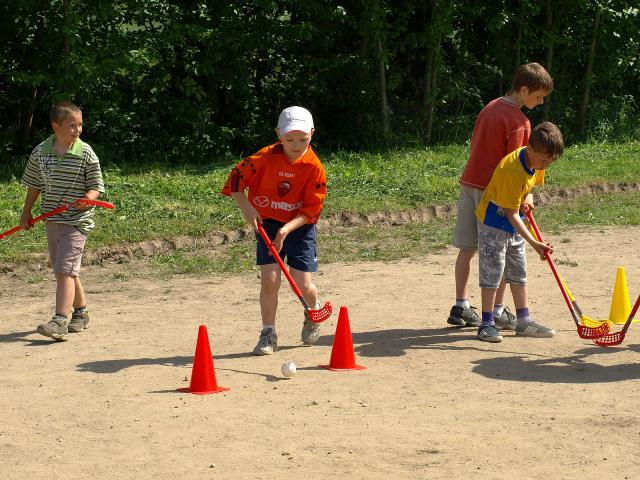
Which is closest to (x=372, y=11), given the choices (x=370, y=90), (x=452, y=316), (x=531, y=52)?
(x=370, y=90)

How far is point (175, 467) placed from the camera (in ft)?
16.3

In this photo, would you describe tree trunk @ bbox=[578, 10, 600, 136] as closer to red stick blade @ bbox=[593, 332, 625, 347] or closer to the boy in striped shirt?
red stick blade @ bbox=[593, 332, 625, 347]

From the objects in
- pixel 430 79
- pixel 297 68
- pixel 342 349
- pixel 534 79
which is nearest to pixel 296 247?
pixel 342 349

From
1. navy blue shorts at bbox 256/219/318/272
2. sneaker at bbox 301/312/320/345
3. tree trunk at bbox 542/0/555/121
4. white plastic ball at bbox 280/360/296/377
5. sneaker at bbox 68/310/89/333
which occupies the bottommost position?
sneaker at bbox 68/310/89/333

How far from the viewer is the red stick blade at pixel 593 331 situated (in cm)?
679

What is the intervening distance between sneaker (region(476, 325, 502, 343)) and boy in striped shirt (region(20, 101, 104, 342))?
265 centimetres

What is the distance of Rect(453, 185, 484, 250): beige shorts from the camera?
750 centimetres

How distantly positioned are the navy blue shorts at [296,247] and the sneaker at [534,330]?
1.41m

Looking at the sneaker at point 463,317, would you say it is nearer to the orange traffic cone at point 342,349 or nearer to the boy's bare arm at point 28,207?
the orange traffic cone at point 342,349

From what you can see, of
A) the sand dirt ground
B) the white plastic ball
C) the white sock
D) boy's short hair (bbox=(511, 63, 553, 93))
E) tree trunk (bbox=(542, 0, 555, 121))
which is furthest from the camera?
tree trunk (bbox=(542, 0, 555, 121))

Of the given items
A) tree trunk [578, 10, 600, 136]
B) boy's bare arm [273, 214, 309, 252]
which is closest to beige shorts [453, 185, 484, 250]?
boy's bare arm [273, 214, 309, 252]

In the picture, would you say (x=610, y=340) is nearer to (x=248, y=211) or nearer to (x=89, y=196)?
(x=248, y=211)

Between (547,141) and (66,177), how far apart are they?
3.14m

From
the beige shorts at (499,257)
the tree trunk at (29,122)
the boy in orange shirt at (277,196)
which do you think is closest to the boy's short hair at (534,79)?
the beige shorts at (499,257)
